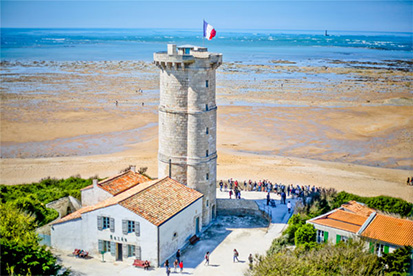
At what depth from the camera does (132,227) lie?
24.2 m

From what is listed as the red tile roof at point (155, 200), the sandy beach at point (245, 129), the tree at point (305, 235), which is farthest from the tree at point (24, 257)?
the sandy beach at point (245, 129)

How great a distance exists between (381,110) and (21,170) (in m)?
51.8

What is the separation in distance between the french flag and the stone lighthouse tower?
0.96 meters

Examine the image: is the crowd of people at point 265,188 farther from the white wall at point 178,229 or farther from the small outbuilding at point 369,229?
the small outbuilding at point 369,229

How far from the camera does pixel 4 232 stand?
22.1 meters

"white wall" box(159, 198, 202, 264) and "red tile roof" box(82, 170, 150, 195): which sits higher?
"red tile roof" box(82, 170, 150, 195)

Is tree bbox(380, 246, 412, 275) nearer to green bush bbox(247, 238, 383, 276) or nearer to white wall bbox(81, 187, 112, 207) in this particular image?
green bush bbox(247, 238, 383, 276)

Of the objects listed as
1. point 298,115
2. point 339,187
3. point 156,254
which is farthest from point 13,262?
point 298,115

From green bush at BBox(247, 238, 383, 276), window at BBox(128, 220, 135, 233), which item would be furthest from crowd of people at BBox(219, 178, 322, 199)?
green bush at BBox(247, 238, 383, 276)

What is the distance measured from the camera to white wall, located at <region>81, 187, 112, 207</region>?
28156 millimetres

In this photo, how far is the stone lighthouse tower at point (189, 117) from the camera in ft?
90.7

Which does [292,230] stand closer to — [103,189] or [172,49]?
[103,189]

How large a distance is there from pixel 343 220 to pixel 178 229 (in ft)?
30.5

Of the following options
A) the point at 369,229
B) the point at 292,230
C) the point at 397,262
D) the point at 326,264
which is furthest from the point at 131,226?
the point at 397,262
